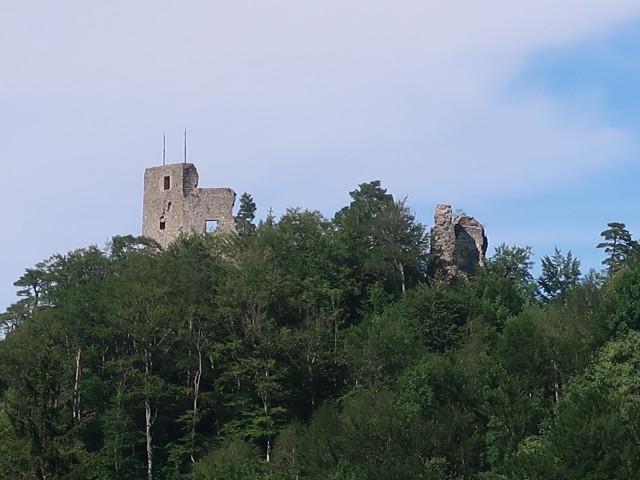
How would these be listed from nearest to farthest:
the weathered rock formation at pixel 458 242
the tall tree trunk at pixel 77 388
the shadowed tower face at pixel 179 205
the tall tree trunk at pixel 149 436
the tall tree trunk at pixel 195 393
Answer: the tall tree trunk at pixel 149 436 → the tall tree trunk at pixel 77 388 → the tall tree trunk at pixel 195 393 → the weathered rock formation at pixel 458 242 → the shadowed tower face at pixel 179 205

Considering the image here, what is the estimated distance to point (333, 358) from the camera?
170ft

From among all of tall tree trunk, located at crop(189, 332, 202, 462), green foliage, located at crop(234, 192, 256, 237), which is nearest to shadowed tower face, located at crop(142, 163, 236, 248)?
green foliage, located at crop(234, 192, 256, 237)

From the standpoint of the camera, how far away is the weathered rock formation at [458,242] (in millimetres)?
60938

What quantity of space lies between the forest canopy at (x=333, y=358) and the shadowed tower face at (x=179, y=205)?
1.99 meters

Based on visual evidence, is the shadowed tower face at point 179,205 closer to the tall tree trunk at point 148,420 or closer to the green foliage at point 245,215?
the green foliage at point 245,215

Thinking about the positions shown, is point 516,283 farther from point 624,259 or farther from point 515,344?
point 515,344

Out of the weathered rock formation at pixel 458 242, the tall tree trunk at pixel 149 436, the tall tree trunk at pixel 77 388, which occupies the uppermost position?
the weathered rock formation at pixel 458 242

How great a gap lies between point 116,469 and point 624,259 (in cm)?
2775

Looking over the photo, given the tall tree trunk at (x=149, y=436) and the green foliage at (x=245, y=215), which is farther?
the green foliage at (x=245, y=215)

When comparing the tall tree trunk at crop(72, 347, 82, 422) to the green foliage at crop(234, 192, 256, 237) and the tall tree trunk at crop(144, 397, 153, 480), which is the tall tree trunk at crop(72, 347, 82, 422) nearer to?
the tall tree trunk at crop(144, 397, 153, 480)

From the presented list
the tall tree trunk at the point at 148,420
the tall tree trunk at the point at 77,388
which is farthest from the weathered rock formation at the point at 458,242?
the tall tree trunk at the point at 77,388

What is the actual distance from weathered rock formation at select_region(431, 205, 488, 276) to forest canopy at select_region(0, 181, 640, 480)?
0.79m

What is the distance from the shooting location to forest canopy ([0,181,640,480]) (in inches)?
1687

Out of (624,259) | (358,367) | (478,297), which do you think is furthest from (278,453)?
(624,259)
